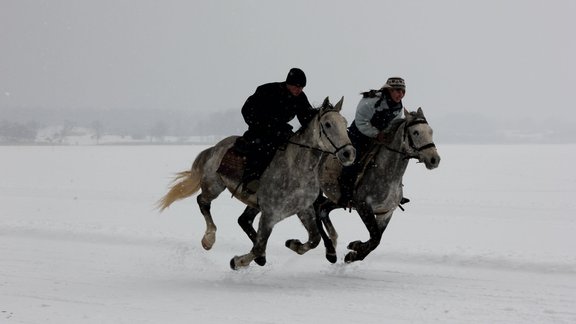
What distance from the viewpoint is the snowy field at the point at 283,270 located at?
6.15 meters

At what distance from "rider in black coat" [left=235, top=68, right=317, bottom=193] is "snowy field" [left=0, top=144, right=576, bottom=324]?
60.4 inches

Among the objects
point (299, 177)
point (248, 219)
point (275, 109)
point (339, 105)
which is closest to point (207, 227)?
point (248, 219)

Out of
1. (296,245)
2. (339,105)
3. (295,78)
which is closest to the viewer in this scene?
(339,105)

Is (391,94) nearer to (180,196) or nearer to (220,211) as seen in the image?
(180,196)

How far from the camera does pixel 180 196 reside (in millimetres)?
9516

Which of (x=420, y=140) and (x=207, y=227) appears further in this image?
(x=207, y=227)

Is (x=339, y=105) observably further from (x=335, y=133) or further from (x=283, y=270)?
(x=283, y=270)

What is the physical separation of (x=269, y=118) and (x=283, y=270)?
2.37m

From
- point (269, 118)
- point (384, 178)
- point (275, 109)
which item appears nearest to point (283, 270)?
point (384, 178)

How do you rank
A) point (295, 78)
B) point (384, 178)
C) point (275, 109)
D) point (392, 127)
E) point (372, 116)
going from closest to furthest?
point (295, 78) < point (275, 109) < point (384, 178) < point (392, 127) < point (372, 116)

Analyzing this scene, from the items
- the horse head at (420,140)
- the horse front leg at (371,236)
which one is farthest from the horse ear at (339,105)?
the horse front leg at (371,236)

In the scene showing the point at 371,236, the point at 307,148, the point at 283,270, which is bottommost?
the point at 283,270

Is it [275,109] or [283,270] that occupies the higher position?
[275,109]

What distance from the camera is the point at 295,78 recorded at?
746 cm
